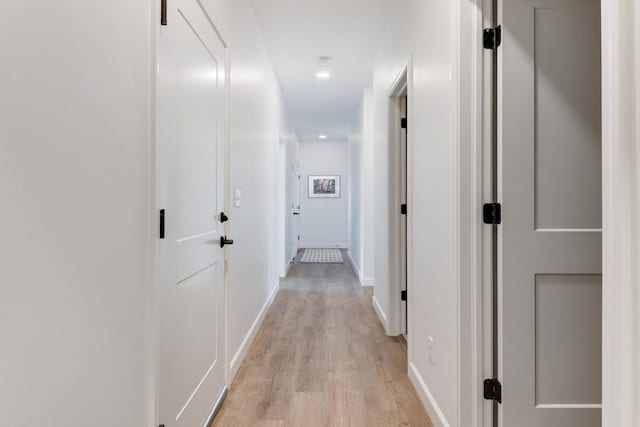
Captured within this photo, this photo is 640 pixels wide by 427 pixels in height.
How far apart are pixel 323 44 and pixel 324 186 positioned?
6.02 metres

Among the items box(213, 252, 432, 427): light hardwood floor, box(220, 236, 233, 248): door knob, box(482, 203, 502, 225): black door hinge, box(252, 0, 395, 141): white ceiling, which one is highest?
box(252, 0, 395, 141): white ceiling

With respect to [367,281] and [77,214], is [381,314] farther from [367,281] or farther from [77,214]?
[77,214]

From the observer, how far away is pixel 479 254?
158cm

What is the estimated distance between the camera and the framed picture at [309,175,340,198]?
31.9ft

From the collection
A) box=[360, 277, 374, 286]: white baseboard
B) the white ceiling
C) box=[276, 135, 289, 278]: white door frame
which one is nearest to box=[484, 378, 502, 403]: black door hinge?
the white ceiling

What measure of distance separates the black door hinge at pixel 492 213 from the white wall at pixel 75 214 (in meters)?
1.24

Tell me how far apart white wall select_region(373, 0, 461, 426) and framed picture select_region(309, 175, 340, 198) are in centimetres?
680

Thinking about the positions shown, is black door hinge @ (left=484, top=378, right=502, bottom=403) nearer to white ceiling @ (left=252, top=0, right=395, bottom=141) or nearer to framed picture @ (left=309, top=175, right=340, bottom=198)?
white ceiling @ (left=252, top=0, right=395, bottom=141)

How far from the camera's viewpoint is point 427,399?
2.04m

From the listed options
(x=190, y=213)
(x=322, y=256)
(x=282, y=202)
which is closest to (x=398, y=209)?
(x=190, y=213)

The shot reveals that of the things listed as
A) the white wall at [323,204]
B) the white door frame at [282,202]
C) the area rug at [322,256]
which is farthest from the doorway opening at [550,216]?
→ the white wall at [323,204]

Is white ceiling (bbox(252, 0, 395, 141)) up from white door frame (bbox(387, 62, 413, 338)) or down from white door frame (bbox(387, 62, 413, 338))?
up

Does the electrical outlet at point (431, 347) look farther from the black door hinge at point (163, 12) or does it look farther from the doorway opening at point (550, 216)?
the black door hinge at point (163, 12)

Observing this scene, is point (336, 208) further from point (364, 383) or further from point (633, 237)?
point (633, 237)
